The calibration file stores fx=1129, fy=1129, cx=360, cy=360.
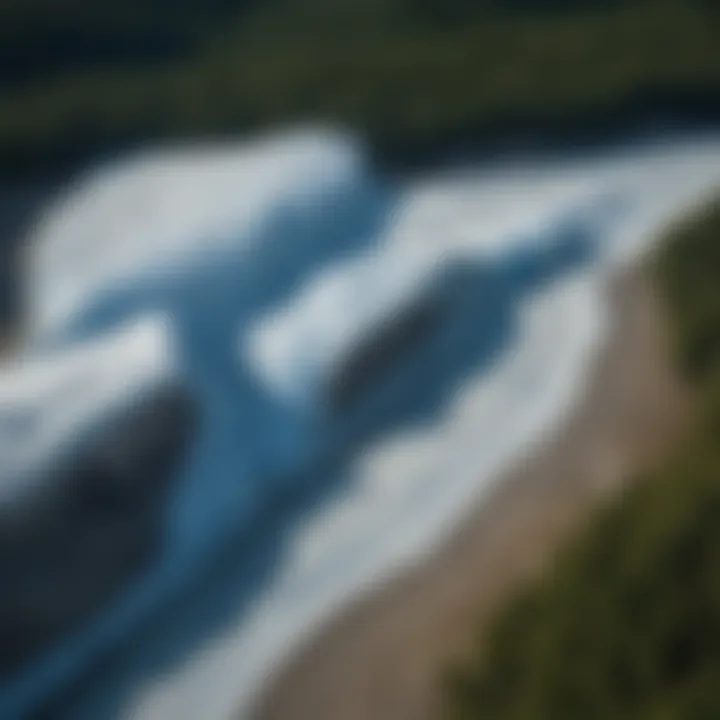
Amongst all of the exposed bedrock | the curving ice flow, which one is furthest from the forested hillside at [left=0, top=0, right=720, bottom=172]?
the exposed bedrock

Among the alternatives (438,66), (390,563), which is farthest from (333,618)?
(438,66)

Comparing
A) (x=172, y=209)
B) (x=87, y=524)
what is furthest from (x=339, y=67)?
(x=87, y=524)

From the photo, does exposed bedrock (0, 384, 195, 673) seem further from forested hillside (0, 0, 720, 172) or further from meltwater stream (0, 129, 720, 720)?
forested hillside (0, 0, 720, 172)

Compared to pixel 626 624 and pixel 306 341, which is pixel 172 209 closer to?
pixel 306 341

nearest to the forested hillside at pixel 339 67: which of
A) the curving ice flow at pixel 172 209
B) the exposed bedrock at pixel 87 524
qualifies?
the curving ice flow at pixel 172 209

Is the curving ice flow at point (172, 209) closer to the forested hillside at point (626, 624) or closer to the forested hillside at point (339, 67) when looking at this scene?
the forested hillside at point (339, 67)

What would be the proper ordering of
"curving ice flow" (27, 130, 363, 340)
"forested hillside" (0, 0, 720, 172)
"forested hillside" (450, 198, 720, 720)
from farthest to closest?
"forested hillside" (0, 0, 720, 172) → "curving ice flow" (27, 130, 363, 340) → "forested hillside" (450, 198, 720, 720)

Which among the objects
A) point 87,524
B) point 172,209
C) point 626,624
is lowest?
point 626,624

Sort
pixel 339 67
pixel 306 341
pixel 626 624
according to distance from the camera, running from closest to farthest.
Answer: pixel 626 624, pixel 306 341, pixel 339 67
